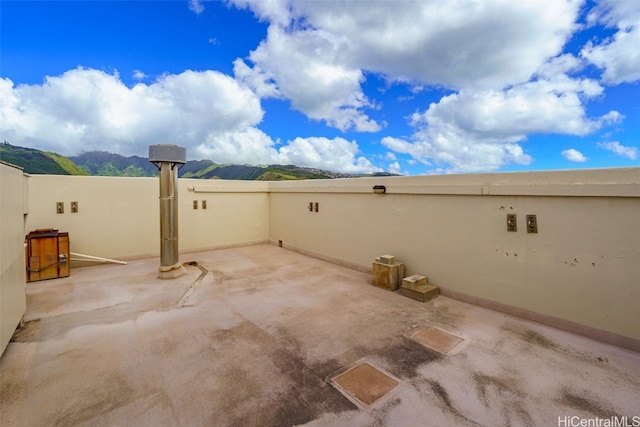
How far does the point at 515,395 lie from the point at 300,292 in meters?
3.02

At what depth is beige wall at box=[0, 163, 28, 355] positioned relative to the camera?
259 centimetres

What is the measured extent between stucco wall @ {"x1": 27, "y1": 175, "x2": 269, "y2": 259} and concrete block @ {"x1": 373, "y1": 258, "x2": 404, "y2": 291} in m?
4.74

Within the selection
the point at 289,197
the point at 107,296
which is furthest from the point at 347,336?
the point at 289,197

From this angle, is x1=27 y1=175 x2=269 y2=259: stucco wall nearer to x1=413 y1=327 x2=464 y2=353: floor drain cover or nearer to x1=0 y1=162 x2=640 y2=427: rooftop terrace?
x1=0 y1=162 x2=640 y2=427: rooftop terrace

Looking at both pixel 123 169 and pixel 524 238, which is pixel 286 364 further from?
pixel 123 169

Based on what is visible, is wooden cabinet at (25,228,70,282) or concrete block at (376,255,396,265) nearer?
concrete block at (376,255,396,265)

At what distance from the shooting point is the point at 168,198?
5.12 meters

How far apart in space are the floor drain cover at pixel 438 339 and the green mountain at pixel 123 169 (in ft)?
11.3

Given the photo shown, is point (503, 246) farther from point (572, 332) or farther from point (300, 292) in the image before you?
point (300, 292)

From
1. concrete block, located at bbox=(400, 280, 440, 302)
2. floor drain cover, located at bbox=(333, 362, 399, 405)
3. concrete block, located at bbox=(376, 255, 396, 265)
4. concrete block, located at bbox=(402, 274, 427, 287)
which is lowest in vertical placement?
floor drain cover, located at bbox=(333, 362, 399, 405)

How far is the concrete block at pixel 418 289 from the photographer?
4.22 metres

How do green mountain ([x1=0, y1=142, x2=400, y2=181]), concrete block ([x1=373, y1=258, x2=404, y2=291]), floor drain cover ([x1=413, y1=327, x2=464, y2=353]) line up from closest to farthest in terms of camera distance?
floor drain cover ([x1=413, y1=327, x2=464, y2=353]) < concrete block ([x1=373, y1=258, x2=404, y2=291]) < green mountain ([x1=0, y1=142, x2=400, y2=181])

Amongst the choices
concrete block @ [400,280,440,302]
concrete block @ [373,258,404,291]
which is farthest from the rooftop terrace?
concrete block @ [373,258,404,291]

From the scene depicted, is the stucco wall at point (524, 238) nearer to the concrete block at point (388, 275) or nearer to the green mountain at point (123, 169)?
the concrete block at point (388, 275)
